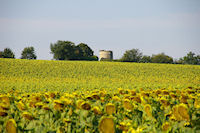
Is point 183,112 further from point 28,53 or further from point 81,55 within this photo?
point 28,53

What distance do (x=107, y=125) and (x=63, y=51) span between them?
73.6m

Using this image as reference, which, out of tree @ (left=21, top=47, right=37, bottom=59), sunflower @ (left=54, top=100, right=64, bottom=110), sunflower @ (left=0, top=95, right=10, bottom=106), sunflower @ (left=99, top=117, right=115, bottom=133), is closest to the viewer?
sunflower @ (left=99, top=117, right=115, bottom=133)

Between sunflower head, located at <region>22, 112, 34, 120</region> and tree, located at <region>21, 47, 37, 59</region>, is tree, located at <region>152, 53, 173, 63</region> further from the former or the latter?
sunflower head, located at <region>22, 112, 34, 120</region>

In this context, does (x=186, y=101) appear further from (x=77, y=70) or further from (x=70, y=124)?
(x=77, y=70)

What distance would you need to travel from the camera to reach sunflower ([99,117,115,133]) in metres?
1.62

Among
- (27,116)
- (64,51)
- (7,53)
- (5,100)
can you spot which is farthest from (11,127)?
(7,53)

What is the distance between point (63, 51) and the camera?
7400 centimetres

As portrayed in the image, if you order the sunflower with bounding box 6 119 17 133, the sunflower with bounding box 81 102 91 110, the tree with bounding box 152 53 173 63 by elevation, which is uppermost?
the tree with bounding box 152 53 173 63

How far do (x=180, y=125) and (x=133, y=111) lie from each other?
841mm

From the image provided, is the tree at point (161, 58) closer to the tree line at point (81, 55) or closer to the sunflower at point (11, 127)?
the tree line at point (81, 55)

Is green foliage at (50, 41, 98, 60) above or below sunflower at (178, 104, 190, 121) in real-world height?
above

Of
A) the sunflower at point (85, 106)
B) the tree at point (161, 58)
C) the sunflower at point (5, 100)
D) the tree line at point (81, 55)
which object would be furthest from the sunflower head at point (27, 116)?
the tree at point (161, 58)

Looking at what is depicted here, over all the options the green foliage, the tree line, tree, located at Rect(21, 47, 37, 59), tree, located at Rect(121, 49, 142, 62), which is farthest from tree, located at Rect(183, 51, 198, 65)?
tree, located at Rect(21, 47, 37, 59)

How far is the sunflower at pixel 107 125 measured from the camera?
1.62m
